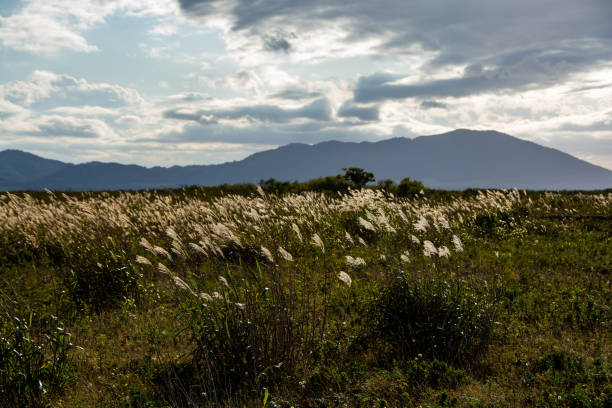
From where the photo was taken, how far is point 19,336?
4.11 metres

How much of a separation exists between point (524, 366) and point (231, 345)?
375cm

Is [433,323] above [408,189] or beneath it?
beneath

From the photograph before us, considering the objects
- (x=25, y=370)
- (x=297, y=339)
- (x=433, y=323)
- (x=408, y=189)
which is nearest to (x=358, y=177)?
(x=408, y=189)

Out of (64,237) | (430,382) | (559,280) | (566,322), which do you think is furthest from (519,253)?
(64,237)

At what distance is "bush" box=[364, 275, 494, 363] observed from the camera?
511 centimetres

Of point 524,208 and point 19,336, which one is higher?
point 524,208

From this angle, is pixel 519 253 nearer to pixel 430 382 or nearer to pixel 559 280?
pixel 559 280

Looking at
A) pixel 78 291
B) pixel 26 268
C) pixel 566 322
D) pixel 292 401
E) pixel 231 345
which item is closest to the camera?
pixel 292 401

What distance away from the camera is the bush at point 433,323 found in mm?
5109

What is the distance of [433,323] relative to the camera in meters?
5.21

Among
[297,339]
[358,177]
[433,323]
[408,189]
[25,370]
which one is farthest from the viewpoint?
[358,177]

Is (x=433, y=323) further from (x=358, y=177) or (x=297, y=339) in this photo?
(x=358, y=177)

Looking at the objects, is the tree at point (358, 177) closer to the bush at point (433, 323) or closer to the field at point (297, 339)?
the field at point (297, 339)

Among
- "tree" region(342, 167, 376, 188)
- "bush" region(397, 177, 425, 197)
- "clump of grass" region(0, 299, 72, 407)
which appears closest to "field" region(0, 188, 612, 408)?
"clump of grass" region(0, 299, 72, 407)
